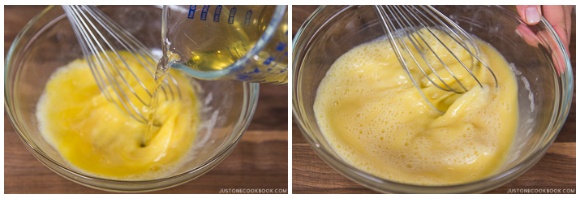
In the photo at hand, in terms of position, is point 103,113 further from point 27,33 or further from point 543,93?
point 543,93

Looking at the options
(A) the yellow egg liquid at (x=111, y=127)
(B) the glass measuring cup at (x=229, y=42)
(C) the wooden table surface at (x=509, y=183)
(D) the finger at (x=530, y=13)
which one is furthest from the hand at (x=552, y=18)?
(A) the yellow egg liquid at (x=111, y=127)

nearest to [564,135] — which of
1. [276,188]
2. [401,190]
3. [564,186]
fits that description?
[564,186]

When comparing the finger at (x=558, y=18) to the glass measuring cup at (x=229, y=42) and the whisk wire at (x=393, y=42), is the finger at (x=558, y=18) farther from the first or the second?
the glass measuring cup at (x=229, y=42)

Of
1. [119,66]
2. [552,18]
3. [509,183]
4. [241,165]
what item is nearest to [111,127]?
[119,66]

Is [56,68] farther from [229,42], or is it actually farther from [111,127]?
[229,42]

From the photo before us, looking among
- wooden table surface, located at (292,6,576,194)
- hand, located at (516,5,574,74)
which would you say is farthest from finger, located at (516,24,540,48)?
wooden table surface, located at (292,6,576,194)

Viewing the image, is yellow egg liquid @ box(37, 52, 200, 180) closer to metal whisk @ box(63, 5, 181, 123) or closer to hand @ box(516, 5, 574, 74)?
metal whisk @ box(63, 5, 181, 123)
